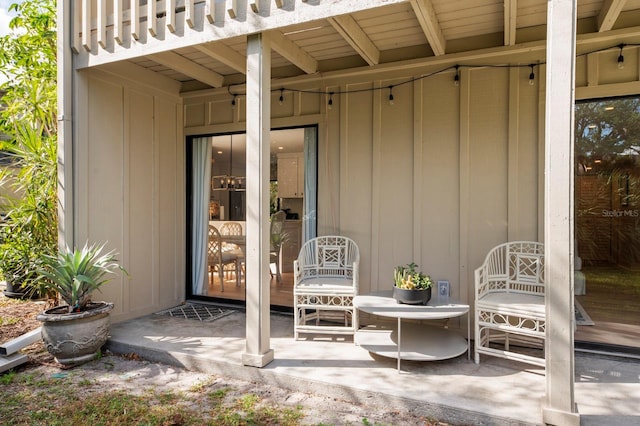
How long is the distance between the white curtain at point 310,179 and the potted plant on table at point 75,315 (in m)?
1.95

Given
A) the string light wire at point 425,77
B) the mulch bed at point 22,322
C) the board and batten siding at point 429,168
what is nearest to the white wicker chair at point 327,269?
the board and batten siding at point 429,168

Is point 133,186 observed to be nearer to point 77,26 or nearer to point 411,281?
point 77,26

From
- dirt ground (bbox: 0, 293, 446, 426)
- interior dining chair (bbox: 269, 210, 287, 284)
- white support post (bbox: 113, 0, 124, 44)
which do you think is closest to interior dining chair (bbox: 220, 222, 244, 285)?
interior dining chair (bbox: 269, 210, 287, 284)

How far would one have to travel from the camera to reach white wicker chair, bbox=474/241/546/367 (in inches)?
108

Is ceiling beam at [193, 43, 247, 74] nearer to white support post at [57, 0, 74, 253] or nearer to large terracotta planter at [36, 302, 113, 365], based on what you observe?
white support post at [57, 0, 74, 253]

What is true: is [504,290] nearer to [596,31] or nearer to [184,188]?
[596,31]

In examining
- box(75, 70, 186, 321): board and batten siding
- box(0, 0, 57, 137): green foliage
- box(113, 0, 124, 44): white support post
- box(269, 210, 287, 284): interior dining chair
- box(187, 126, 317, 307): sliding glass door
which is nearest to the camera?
box(113, 0, 124, 44): white support post

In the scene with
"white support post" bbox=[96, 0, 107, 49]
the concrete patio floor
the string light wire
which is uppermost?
"white support post" bbox=[96, 0, 107, 49]

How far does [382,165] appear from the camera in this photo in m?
3.87

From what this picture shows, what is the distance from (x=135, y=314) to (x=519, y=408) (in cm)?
368

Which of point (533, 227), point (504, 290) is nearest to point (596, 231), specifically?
point (533, 227)

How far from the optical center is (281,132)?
175 inches

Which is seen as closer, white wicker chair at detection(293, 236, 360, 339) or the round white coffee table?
the round white coffee table

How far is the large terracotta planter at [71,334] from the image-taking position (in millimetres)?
3035
